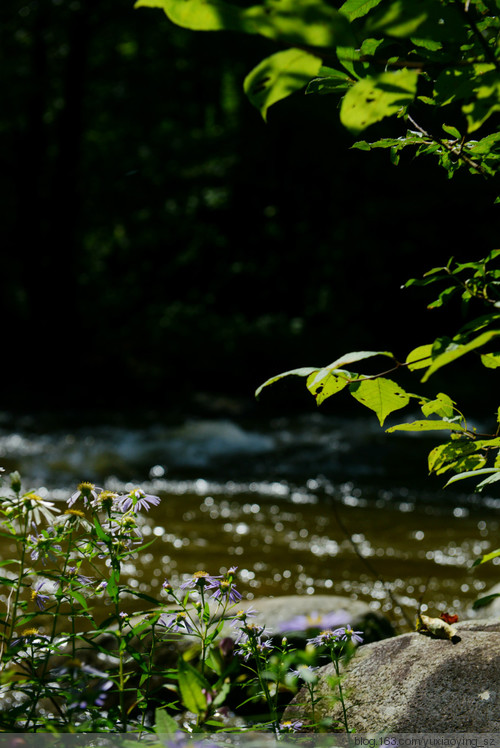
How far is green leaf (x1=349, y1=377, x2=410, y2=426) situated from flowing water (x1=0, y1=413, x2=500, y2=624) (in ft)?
3.44

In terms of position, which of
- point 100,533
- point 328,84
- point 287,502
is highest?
point 328,84

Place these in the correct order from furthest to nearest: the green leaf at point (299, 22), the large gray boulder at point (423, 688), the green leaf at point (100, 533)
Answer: the large gray boulder at point (423, 688), the green leaf at point (100, 533), the green leaf at point (299, 22)

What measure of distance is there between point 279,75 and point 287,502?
5.18m

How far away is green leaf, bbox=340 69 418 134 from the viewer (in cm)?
79

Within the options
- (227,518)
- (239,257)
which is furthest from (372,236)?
(227,518)

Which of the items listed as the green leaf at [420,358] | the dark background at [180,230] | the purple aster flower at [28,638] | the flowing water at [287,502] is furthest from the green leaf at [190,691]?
the dark background at [180,230]

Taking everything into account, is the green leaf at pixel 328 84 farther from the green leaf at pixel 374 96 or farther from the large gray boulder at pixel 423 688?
the large gray boulder at pixel 423 688

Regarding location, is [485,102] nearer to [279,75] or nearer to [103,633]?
[279,75]

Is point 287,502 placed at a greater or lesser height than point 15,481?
lesser

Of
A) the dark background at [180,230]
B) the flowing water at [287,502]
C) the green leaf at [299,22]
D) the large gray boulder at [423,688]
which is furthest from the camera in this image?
the dark background at [180,230]

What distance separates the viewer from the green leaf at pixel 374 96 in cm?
79

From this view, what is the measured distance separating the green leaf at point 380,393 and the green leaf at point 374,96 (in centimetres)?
47

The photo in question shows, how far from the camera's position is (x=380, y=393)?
115 centimetres

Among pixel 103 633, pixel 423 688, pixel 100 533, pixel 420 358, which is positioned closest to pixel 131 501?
pixel 100 533
